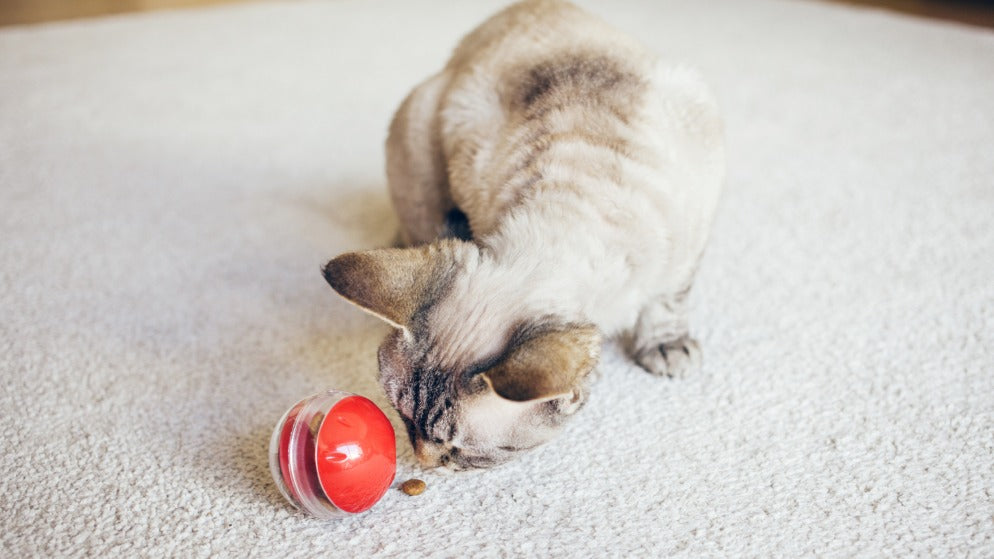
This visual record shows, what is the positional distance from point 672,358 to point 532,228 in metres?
0.52

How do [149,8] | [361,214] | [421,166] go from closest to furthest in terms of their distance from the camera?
[421,166], [361,214], [149,8]

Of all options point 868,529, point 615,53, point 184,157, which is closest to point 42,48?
point 184,157

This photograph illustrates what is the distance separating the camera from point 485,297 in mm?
1177

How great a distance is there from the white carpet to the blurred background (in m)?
0.99

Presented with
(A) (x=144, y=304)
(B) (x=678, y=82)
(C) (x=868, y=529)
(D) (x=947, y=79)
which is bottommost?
(A) (x=144, y=304)

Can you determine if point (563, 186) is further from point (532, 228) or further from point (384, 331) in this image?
point (384, 331)

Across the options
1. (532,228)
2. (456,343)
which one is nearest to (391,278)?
(456,343)

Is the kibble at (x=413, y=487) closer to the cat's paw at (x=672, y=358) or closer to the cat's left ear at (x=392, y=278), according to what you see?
the cat's left ear at (x=392, y=278)

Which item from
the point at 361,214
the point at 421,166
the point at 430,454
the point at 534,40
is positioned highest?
the point at 534,40

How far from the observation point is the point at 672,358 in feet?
5.26

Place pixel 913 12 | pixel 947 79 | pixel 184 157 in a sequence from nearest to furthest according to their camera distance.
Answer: pixel 184 157
pixel 947 79
pixel 913 12

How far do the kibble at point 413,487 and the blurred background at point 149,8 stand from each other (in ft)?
12.4

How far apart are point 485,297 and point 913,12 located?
4.18 meters

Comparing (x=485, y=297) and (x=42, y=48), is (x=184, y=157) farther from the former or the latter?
(x=485, y=297)
